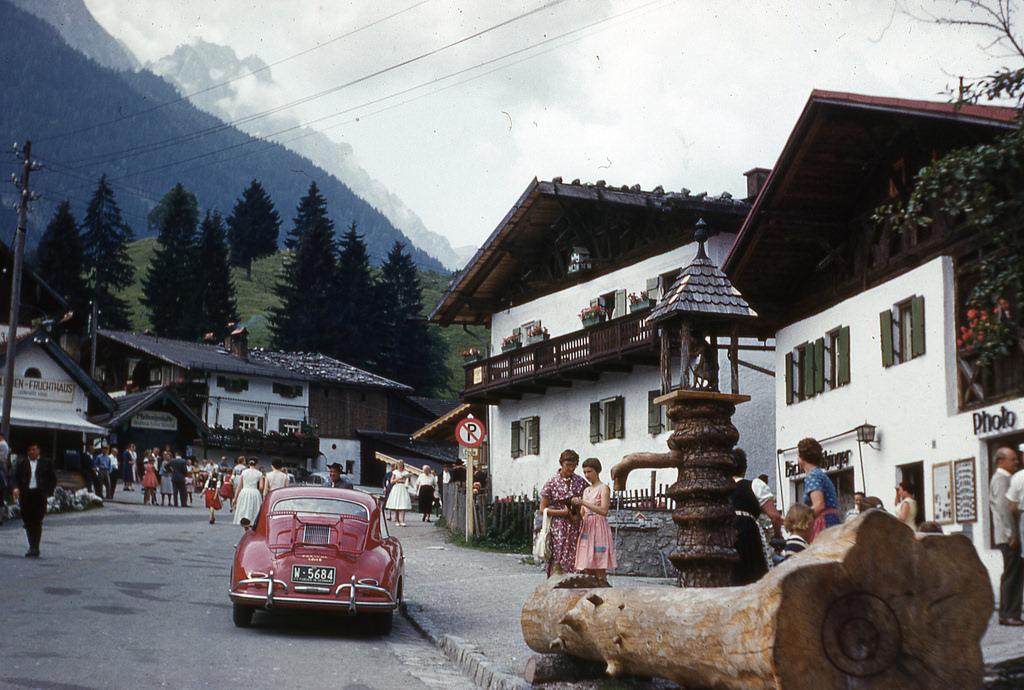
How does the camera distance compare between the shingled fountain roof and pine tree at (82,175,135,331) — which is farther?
pine tree at (82,175,135,331)

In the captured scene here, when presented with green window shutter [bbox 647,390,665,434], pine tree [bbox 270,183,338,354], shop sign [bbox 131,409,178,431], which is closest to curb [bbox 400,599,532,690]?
green window shutter [bbox 647,390,665,434]

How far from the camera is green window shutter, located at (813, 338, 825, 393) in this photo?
2445 cm

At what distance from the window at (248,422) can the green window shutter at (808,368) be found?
179ft

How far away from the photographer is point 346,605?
522 inches

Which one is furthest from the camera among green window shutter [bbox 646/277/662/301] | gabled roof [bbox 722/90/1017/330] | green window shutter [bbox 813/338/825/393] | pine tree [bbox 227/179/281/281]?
pine tree [bbox 227/179/281/281]

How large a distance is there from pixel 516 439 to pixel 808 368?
17082 mm

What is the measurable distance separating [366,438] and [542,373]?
4599cm

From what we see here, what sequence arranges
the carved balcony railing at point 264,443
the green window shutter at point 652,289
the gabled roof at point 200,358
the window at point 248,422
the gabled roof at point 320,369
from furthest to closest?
the gabled roof at point 320,369, the window at point 248,422, the gabled roof at point 200,358, the carved balcony railing at point 264,443, the green window shutter at point 652,289

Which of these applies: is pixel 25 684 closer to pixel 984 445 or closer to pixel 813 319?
pixel 984 445

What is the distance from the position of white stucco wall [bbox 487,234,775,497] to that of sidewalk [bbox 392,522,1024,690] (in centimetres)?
763

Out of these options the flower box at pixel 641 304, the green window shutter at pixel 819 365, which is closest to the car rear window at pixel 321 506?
the green window shutter at pixel 819 365

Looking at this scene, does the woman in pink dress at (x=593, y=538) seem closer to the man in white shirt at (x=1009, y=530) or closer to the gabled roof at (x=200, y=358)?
the man in white shirt at (x=1009, y=530)

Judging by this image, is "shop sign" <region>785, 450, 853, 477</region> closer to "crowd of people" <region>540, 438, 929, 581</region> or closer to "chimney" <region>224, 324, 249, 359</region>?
"crowd of people" <region>540, 438, 929, 581</region>

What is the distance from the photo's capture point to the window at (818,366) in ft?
76.7
